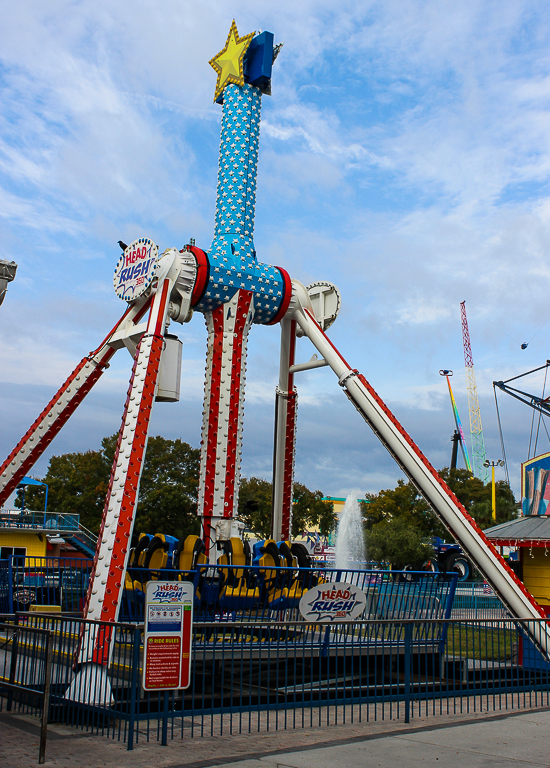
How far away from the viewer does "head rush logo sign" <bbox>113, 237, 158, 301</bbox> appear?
1280 centimetres

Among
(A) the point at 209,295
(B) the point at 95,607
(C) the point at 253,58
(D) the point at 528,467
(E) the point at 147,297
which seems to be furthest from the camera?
(D) the point at 528,467

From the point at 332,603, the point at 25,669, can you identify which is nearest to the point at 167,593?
the point at 25,669

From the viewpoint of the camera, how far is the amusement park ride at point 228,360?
11648 mm

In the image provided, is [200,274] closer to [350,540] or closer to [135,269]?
[135,269]

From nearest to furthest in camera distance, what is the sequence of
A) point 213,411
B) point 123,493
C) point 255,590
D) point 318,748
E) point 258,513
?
point 318,748 → point 123,493 → point 255,590 → point 213,411 → point 258,513

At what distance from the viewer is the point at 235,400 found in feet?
46.0

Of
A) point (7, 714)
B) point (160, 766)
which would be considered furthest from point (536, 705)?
point (7, 714)

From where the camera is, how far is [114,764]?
6266mm

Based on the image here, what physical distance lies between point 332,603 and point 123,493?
330 cm

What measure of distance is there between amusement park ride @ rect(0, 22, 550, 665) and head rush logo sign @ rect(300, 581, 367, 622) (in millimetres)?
2573

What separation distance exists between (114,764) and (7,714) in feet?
8.62

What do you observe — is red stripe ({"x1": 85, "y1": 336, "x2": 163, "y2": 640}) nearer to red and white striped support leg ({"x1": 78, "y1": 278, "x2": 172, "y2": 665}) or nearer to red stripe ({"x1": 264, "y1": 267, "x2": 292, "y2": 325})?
red and white striped support leg ({"x1": 78, "y1": 278, "x2": 172, "y2": 665})

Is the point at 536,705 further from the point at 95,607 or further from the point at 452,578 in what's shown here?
the point at 95,607

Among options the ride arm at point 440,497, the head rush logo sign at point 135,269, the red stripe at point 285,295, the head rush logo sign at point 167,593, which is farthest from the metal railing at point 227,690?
the red stripe at point 285,295
